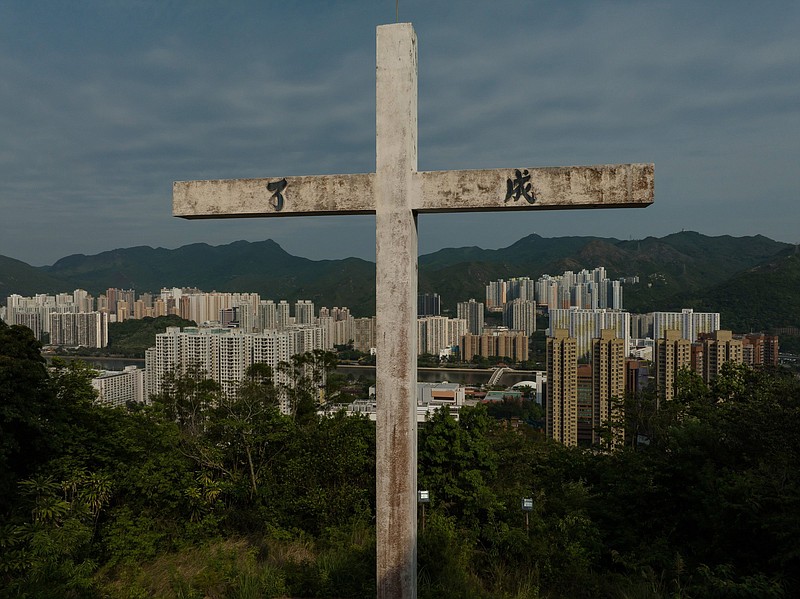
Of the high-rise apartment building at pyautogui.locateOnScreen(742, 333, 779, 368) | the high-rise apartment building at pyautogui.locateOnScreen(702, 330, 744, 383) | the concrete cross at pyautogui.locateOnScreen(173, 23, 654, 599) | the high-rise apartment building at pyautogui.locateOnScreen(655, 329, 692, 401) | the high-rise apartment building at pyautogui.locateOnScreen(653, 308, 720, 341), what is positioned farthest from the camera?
the high-rise apartment building at pyautogui.locateOnScreen(653, 308, 720, 341)

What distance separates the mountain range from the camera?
5319 cm

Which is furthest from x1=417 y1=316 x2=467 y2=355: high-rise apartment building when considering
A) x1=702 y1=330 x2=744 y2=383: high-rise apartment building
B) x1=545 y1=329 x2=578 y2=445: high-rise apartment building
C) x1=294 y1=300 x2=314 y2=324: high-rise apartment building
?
x1=702 y1=330 x2=744 y2=383: high-rise apartment building

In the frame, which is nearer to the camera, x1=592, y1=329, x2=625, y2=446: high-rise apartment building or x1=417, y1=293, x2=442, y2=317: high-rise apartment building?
x1=592, y1=329, x2=625, y2=446: high-rise apartment building

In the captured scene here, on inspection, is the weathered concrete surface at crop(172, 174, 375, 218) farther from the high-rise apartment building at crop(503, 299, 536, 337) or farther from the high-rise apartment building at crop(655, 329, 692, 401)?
the high-rise apartment building at crop(503, 299, 536, 337)

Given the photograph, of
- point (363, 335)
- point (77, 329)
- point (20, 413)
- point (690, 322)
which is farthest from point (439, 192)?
point (77, 329)

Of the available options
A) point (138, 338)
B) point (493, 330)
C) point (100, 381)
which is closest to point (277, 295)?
point (138, 338)

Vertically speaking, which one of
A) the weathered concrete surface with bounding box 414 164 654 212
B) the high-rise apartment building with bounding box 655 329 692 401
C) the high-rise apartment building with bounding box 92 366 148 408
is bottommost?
the high-rise apartment building with bounding box 92 366 148 408

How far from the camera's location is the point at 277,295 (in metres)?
122

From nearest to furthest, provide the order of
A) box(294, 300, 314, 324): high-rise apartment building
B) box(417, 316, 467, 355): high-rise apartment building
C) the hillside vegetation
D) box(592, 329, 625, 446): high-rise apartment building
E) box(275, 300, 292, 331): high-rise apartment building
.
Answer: the hillside vegetation → box(592, 329, 625, 446): high-rise apartment building → box(275, 300, 292, 331): high-rise apartment building → box(417, 316, 467, 355): high-rise apartment building → box(294, 300, 314, 324): high-rise apartment building

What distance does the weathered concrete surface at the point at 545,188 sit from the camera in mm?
2303

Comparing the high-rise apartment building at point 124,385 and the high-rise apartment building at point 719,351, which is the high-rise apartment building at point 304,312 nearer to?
the high-rise apartment building at point 124,385

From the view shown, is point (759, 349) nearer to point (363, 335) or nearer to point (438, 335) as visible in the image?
point (363, 335)

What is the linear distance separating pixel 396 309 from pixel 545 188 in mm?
887

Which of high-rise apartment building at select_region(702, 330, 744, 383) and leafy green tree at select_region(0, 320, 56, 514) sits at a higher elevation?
leafy green tree at select_region(0, 320, 56, 514)
